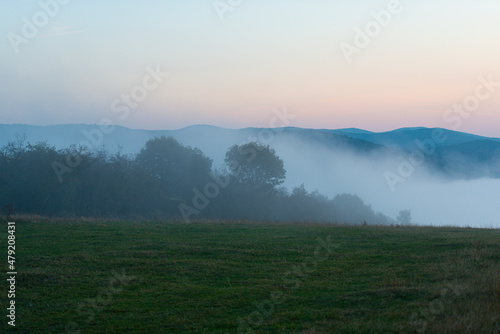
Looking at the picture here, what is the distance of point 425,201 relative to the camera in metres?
83.8

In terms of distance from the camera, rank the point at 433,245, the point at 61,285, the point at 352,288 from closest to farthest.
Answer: the point at 352,288 → the point at 61,285 → the point at 433,245

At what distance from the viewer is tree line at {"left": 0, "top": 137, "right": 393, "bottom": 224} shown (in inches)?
1228

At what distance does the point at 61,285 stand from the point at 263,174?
37867 mm

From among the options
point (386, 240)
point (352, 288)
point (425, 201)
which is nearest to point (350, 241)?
point (386, 240)

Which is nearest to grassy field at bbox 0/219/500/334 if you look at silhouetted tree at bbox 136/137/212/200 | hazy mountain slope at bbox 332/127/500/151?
silhouetted tree at bbox 136/137/212/200

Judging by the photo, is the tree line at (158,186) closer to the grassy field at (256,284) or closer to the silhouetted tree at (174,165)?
the silhouetted tree at (174,165)

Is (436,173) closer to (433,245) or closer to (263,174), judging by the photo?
(263,174)

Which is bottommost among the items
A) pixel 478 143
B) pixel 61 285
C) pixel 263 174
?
pixel 61 285
